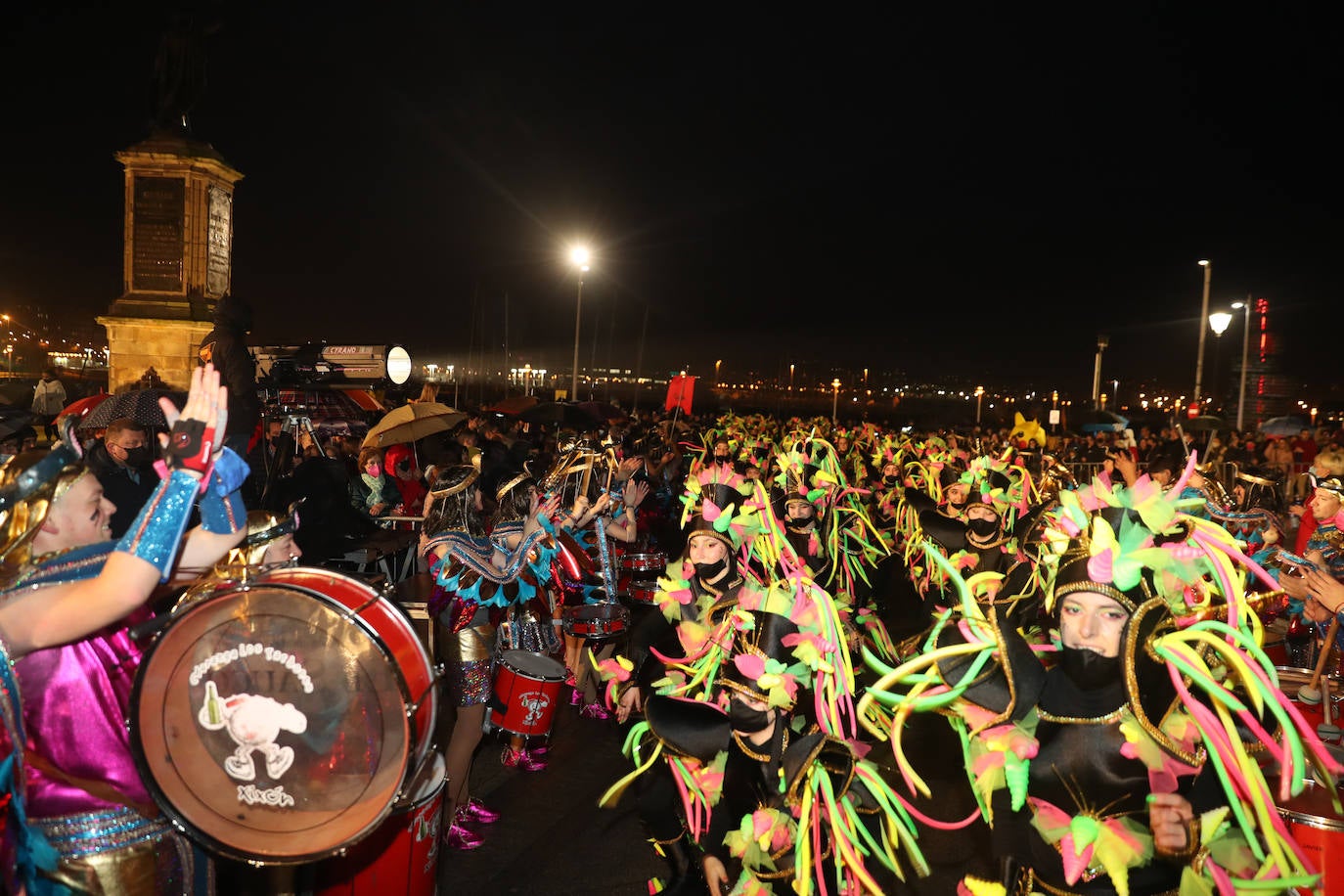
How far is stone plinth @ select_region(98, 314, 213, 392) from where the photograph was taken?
52.2 feet

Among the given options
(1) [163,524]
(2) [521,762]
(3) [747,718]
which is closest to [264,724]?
(1) [163,524]

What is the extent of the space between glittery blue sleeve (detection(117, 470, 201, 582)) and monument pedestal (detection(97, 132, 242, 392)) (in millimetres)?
15117

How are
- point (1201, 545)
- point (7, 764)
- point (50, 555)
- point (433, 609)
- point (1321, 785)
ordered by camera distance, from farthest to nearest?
point (433, 609) → point (1321, 785) → point (1201, 545) → point (50, 555) → point (7, 764)

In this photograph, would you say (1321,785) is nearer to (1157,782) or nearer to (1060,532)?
(1157,782)

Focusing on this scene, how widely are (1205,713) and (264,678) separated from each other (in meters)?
2.89

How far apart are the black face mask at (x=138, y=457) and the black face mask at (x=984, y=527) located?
6594mm

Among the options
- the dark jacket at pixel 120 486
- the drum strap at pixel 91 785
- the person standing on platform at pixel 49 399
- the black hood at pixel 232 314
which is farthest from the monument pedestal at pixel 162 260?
the drum strap at pixel 91 785

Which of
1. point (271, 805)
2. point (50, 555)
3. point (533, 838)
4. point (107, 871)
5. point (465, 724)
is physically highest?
point (50, 555)

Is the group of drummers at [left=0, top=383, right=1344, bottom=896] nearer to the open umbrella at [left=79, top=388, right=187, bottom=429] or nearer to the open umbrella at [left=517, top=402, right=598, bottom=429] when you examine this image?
the open umbrella at [left=79, top=388, right=187, bottom=429]

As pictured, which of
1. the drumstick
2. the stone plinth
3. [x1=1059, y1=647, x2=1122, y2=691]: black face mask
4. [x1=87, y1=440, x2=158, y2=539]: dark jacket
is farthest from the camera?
the stone plinth

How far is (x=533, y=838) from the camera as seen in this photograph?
5184 mm

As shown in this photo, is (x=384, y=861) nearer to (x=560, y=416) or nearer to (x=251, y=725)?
(x=251, y=725)

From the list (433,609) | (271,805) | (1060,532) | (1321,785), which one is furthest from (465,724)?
(1321,785)

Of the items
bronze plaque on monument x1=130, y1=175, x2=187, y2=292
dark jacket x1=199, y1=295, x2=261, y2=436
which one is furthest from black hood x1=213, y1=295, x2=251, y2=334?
bronze plaque on monument x1=130, y1=175, x2=187, y2=292
